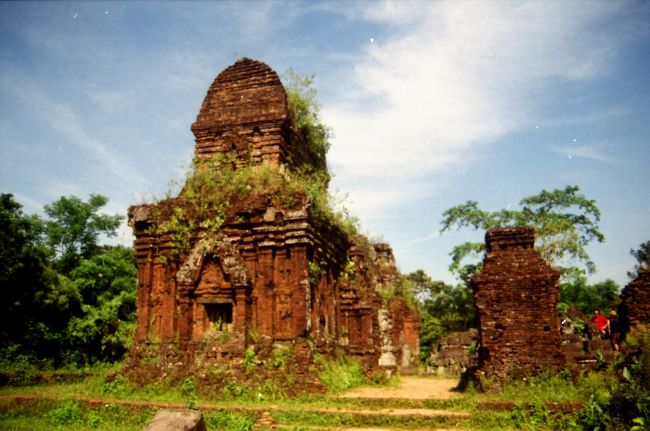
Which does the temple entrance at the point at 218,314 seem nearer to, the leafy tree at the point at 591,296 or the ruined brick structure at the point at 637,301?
the ruined brick structure at the point at 637,301

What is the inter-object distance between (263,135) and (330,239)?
3.36 m

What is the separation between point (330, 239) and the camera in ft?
42.2

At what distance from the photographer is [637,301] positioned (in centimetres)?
957

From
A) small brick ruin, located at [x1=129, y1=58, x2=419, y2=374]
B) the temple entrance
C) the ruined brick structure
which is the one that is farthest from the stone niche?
the temple entrance

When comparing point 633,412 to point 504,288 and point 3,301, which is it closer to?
point 504,288

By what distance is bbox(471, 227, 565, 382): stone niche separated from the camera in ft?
29.0

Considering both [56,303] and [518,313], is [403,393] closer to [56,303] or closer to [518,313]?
[518,313]

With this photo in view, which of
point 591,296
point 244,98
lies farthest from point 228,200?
point 591,296

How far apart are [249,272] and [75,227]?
927 inches

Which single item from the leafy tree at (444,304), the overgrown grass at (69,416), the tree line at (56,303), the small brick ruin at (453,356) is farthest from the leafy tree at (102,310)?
the leafy tree at (444,304)

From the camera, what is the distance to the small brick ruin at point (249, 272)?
10461 mm

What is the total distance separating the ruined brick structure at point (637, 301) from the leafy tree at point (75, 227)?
28472mm

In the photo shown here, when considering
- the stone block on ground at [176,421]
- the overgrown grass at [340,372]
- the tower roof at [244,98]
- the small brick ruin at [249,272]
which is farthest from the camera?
the tower roof at [244,98]

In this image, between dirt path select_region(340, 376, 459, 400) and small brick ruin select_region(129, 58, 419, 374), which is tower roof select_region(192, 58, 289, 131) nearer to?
small brick ruin select_region(129, 58, 419, 374)
